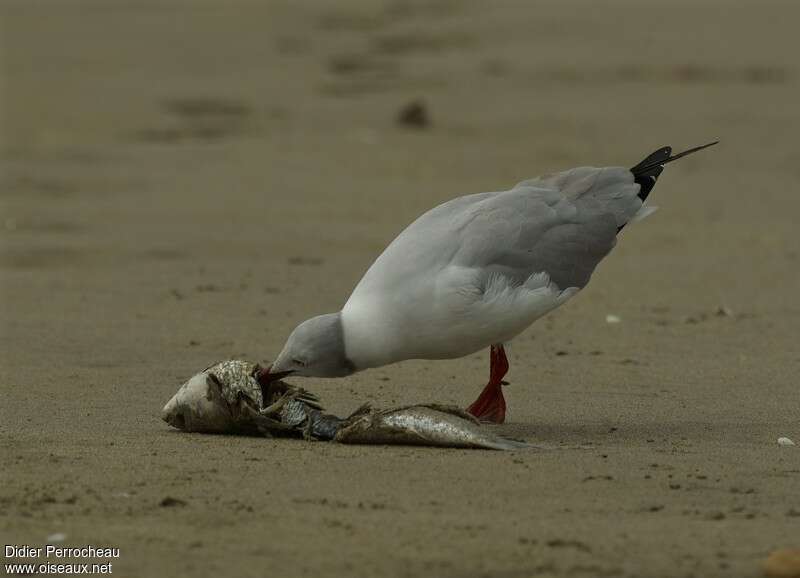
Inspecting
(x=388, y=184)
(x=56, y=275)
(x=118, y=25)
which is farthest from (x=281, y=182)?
(x=118, y=25)

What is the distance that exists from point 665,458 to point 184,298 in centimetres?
428

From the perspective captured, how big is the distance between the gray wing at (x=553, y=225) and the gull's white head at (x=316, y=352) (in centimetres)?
57

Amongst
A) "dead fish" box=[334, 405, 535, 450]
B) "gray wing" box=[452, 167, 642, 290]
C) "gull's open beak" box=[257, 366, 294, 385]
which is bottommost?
"dead fish" box=[334, 405, 535, 450]

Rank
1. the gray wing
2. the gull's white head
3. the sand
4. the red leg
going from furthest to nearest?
the red leg → the gray wing → the gull's white head → the sand

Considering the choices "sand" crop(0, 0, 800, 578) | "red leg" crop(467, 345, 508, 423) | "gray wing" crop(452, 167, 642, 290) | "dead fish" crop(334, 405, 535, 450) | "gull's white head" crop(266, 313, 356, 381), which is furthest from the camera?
"red leg" crop(467, 345, 508, 423)

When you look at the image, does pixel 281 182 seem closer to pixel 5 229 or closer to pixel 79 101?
pixel 5 229

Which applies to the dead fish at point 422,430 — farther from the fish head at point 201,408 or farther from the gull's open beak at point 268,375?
the fish head at point 201,408

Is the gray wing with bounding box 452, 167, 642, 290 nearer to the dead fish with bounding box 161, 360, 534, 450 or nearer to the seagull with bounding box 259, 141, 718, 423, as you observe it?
the seagull with bounding box 259, 141, 718, 423

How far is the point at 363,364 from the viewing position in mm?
6117

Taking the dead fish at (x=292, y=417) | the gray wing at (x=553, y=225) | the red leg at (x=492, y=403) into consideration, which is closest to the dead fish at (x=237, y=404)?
the dead fish at (x=292, y=417)

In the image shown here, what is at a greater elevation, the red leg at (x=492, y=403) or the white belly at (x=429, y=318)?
the white belly at (x=429, y=318)

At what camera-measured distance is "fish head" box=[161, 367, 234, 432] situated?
19.8 ft

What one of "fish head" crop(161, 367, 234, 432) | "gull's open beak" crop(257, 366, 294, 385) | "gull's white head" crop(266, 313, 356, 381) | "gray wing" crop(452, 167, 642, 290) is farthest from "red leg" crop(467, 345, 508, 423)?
"fish head" crop(161, 367, 234, 432)

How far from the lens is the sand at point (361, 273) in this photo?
4742 millimetres
